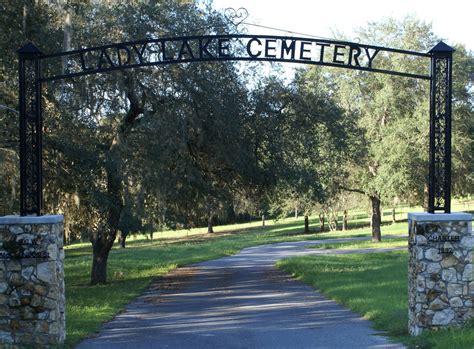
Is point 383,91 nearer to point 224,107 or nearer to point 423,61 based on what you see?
point 423,61

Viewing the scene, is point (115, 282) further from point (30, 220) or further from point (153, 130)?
point (30, 220)

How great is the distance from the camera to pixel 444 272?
29.6 ft

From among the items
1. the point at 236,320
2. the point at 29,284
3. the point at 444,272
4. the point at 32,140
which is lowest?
the point at 236,320

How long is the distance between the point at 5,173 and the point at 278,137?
7.03 m

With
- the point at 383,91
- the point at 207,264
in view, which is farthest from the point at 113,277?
the point at 383,91

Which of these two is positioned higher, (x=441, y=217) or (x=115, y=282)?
(x=441, y=217)

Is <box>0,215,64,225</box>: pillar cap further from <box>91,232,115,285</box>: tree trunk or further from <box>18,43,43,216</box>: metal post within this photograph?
<box>91,232,115,285</box>: tree trunk

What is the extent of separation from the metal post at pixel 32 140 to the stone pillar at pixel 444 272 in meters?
5.38

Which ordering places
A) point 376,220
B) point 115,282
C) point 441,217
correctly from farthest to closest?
point 376,220
point 115,282
point 441,217

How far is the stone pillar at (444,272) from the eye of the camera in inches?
354

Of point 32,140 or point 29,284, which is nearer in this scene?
point 29,284

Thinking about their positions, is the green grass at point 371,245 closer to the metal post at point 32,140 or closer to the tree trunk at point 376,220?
the tree trunk at point 376,220

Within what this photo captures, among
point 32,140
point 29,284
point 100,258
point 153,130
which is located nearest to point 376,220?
point 100,258

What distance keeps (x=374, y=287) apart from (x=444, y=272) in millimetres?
6003
